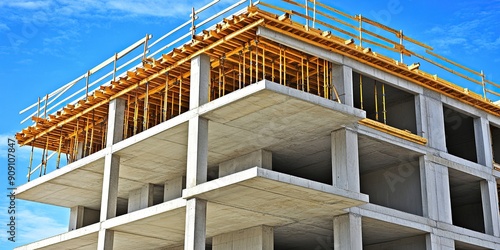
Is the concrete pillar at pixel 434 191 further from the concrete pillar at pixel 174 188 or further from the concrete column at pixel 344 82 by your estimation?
the concrete pillar at pixel 174 188

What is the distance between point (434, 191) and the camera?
86.6 feet

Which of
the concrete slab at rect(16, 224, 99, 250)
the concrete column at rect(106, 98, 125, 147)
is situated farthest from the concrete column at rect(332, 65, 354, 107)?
the concrete slab at rect(16, 224, 99, 250)

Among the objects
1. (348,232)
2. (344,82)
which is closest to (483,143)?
(344,82)

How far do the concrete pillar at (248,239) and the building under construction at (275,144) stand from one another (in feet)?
0.19

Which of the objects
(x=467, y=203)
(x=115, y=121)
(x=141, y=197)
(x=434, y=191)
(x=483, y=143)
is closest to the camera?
(x=434, y=191)

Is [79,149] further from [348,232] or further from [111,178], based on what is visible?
[348,232]

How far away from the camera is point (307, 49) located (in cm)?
2359

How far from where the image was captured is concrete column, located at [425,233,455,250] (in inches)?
1013

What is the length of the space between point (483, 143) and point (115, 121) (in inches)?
571

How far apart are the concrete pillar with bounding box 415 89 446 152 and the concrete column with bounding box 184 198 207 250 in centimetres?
931

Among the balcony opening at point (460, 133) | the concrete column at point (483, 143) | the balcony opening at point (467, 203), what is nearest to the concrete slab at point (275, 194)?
the balcony opening at point (467, 203)

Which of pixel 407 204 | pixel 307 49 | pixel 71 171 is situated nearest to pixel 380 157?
pixel 407 204

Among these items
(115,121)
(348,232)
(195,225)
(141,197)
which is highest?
(115,121)

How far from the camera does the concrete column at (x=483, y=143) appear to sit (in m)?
29.2
